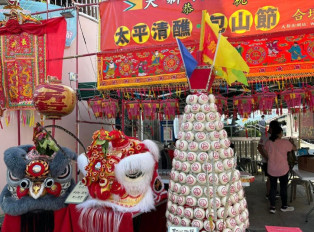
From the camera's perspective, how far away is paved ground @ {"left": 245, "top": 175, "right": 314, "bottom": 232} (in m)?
4.28

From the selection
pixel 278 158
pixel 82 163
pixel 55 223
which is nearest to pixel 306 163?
pixel 278 158

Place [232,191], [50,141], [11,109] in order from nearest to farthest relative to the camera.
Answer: [232,191] < [50,141] < [11,109]

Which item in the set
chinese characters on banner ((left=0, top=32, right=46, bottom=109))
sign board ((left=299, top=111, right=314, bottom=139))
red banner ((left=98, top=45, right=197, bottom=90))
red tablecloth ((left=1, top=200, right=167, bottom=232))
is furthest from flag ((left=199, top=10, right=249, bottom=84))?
sign board ((left=299, top=111, right=314, bottom=139))

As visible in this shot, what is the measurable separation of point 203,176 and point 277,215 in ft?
10.5

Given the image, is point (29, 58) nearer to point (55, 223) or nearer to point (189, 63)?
point (55, 223)

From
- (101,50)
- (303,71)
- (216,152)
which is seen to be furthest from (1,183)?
(303,71)

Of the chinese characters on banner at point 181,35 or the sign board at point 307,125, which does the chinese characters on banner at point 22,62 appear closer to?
the chinese characters on banner at point 181,35

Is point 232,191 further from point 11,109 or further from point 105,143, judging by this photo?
point 11,109

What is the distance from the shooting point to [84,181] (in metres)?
2.68

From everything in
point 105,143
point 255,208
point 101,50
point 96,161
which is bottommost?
point 255,208

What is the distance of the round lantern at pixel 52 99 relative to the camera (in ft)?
10.2

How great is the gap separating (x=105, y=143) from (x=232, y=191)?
4.13 ft

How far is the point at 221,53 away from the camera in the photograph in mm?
2479

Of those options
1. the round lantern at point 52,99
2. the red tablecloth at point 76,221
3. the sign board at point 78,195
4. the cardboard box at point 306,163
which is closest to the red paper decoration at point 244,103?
the cardboard box at point 306,163
